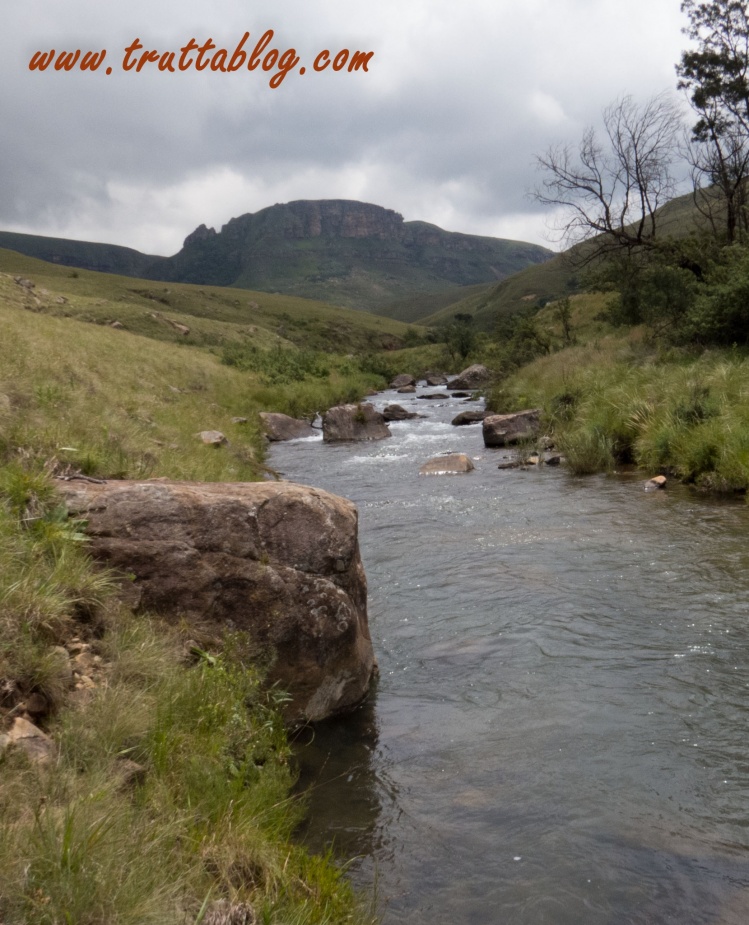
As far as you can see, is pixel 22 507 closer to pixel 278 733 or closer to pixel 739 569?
pixel 278 733

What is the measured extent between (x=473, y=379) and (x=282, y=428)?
22.4 m

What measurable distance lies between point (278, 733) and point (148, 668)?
1058mm

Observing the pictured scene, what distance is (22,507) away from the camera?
17.8ft

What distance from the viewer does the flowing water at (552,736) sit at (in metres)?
3.82

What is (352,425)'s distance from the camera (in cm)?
2448

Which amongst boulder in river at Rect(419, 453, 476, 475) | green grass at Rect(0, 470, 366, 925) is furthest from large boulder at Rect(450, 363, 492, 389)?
green grass at Rect(0, 470, 366, 925)

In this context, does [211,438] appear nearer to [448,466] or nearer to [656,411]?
[448,466]

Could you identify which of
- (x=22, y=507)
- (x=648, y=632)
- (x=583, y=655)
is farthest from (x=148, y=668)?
(x=648, y=632)

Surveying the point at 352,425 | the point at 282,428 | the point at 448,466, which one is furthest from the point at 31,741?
the point at 282,428

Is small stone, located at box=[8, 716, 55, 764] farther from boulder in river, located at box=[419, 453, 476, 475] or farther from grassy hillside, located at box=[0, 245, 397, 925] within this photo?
boulder in river, located at box=[419, 453, 476, 475]

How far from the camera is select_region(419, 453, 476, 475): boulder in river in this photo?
16500 millimetres

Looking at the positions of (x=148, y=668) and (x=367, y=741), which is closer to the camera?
(x=148, y=668)

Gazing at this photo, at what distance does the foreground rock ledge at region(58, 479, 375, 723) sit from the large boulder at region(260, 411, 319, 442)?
19.6m

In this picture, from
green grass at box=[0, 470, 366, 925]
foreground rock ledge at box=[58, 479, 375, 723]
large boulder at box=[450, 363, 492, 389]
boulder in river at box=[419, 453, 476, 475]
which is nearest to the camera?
green grass at box=[0, 470, 366, 925]
